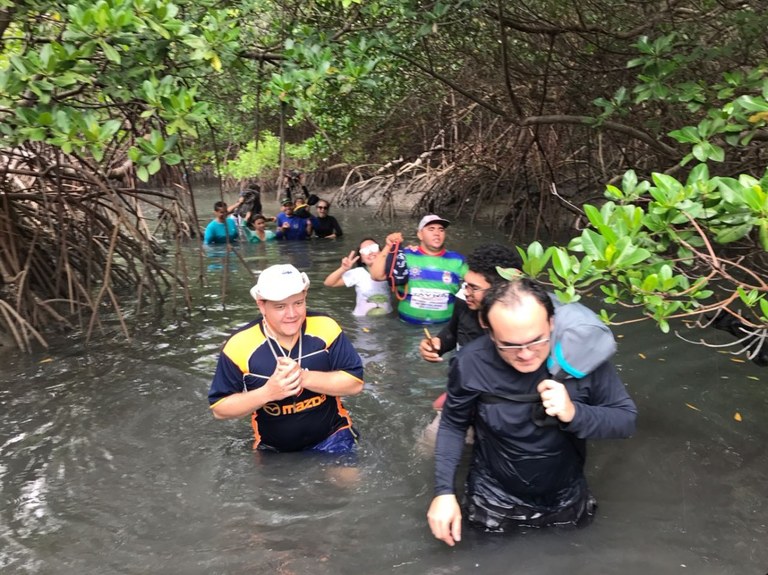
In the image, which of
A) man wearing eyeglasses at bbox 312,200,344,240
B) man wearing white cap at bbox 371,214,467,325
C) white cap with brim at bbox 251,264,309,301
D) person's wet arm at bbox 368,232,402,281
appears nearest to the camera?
white cap with brim at bbox 251,264,309,301

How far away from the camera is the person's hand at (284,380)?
2.44 metres

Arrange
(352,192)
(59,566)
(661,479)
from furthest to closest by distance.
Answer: (352,192), (661,479), (59,566)

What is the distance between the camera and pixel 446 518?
83.9 inches

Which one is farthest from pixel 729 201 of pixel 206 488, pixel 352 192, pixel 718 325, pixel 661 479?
pixel 352 192

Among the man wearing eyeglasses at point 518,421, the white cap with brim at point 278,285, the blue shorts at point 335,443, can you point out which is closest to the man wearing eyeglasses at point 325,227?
the blue shorts at point 335,443

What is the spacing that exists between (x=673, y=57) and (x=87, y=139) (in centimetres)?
348

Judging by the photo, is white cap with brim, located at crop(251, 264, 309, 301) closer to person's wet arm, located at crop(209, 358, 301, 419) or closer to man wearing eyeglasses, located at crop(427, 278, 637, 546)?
person's wet arm, located at crop(209, 358, 301, 419)

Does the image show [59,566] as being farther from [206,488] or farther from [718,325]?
[718,325]

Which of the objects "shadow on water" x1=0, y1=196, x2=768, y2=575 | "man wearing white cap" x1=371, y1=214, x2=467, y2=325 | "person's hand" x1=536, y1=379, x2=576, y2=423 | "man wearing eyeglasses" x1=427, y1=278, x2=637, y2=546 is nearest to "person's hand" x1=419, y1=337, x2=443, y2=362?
"shadow on water" x1=0, y1=196, x2=768, y2=575

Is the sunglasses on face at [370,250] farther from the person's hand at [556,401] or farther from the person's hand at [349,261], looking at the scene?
the person's hand at [556,401]

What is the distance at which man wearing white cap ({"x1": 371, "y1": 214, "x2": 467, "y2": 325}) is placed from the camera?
16.4 ft

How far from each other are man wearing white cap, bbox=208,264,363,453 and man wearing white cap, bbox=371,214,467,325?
7.35ft

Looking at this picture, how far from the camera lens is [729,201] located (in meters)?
1.98

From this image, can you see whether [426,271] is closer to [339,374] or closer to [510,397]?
[339,374]
